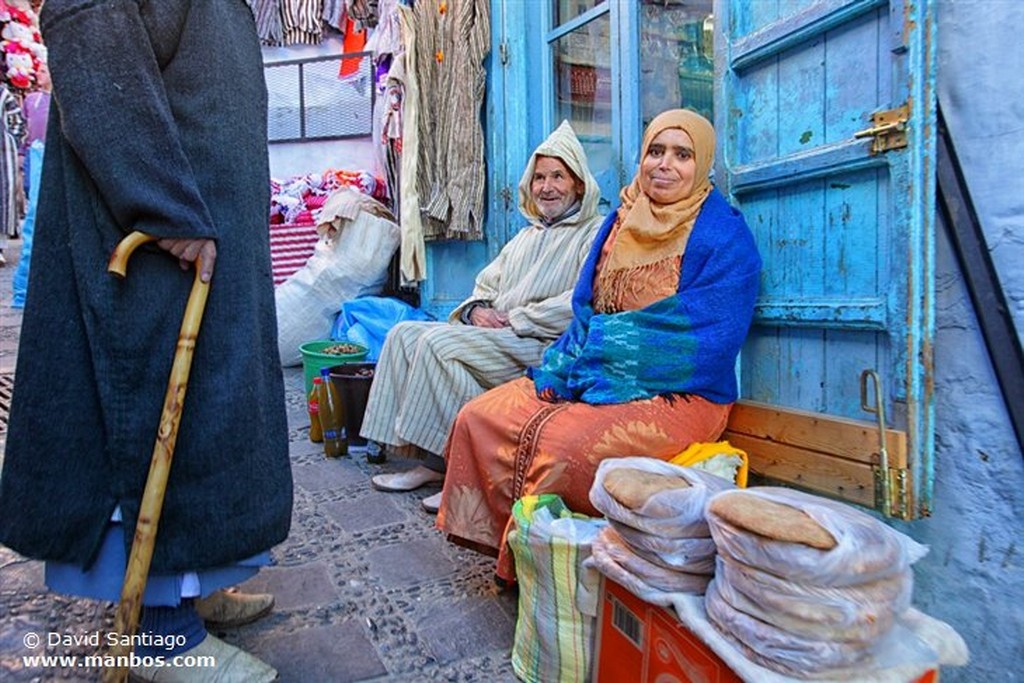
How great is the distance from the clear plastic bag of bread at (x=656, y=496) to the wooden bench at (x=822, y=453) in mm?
452

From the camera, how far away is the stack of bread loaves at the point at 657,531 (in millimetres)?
1306

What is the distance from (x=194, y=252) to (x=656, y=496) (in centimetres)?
108

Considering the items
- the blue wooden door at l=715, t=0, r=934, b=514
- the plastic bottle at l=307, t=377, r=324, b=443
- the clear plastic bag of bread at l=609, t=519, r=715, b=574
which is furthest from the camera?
the plastic bottle at l=307, t=377, r=324, b=443

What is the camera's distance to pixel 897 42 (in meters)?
1.59

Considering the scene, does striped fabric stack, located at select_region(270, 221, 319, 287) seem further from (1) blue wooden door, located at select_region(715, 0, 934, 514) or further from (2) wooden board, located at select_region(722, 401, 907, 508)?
(2) wooden board, located at select_region(722, 401, 907, 508)

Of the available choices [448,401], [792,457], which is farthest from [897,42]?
[448,401]

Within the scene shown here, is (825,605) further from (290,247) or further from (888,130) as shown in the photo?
(290,247)

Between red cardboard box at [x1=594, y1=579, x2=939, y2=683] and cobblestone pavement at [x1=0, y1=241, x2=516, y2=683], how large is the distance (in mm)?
334

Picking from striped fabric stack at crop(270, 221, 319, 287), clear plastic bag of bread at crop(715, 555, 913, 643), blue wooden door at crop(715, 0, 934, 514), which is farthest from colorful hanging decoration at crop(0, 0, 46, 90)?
clear plastic bag of bread at crop(715, 555, 913, 643)

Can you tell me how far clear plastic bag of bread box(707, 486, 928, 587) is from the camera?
107cm

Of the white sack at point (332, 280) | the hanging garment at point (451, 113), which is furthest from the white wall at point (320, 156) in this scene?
the hanging garment at point (451, 113)

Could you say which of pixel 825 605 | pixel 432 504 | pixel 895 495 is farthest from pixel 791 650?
pixel 432 504

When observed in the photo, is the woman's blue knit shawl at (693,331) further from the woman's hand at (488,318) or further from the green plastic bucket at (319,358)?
the green plastic bucket at (319,358)

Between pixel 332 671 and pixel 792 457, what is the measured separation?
4.55 ft
